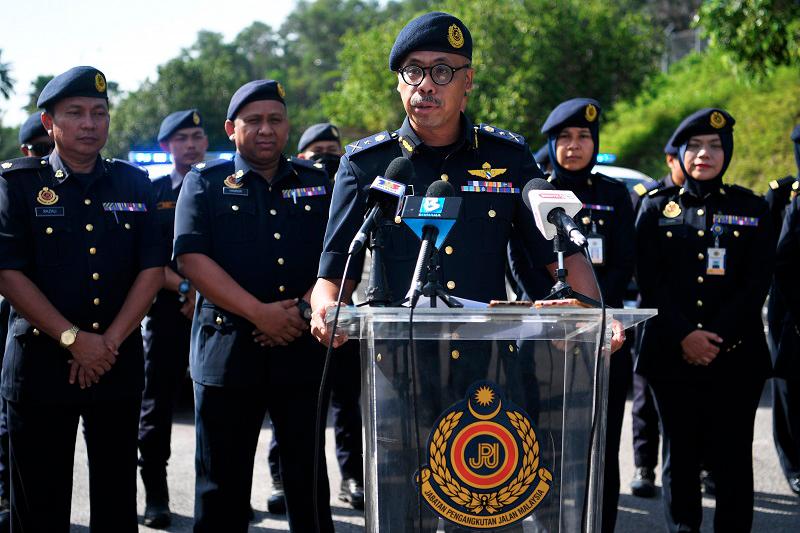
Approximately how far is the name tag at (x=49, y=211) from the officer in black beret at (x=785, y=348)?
3812 millimetres

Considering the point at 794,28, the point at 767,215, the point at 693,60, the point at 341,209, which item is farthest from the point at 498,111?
the point at 341,209

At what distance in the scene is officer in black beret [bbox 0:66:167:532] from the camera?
3961mm

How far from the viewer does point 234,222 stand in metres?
4.25

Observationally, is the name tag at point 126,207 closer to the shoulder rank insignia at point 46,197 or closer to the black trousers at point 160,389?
the shoulder rank insignia at point 46,197

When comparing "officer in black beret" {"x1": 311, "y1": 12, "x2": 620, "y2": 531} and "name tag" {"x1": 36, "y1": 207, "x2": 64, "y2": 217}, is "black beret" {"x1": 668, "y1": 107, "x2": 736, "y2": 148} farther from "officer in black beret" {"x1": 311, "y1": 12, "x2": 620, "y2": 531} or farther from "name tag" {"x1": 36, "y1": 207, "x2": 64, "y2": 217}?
"name tag" {"x1": 36, "y1": 207, "x2": 64, "y2": 217}

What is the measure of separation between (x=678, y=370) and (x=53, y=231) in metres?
2.95

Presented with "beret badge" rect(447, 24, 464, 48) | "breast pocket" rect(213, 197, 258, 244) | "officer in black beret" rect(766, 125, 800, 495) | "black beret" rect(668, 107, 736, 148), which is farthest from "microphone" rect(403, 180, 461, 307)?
"officer in black beret" rect(766, 125, 800, 495)

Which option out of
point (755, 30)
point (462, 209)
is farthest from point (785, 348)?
point (755, 30)

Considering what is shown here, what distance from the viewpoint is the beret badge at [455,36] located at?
314 centimetres

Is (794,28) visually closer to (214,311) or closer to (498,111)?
(214,311)

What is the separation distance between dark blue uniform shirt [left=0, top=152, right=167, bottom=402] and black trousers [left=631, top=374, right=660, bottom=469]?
3.30 m

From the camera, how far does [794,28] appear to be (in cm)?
1105

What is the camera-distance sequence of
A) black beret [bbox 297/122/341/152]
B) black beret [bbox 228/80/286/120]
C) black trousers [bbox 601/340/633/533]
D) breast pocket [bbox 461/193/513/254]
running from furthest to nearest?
1. black beret [bbox 297/122/341/152]
2. black trousers [bbox 601/340/633/533]
3. black beret [bbox 228/80/286/120]
4. breast pocket [bbox 461/193/513/254]

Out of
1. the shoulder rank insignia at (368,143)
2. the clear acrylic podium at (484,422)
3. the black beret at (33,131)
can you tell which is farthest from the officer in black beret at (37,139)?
the clear acrylic podium at (484,422)
